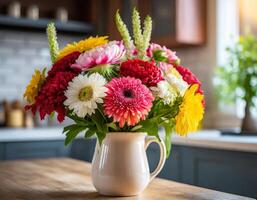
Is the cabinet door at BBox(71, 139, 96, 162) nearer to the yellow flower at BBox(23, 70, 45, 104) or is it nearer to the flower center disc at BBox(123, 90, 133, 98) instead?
the yellow flower at BBox(23, 70, 45, 104)

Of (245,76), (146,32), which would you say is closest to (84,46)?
(146,32)

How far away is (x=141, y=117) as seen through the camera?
1.26 meters

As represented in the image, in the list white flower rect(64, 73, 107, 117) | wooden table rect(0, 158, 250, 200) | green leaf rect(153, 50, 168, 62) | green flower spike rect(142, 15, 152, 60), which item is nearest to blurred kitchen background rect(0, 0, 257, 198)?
wooden table rect(0, 158, 250, 200)

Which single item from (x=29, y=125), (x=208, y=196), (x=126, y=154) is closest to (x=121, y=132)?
(x=126, y=154)

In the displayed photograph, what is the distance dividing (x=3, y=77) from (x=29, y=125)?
501mm

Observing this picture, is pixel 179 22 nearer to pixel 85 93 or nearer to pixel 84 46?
pixel 84 46

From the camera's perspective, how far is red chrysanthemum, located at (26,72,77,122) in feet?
4.28

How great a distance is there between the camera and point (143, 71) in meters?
1.30

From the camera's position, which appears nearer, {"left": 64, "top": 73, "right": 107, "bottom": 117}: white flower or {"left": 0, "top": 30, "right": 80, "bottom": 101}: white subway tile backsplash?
{"left": 64, "top": 73, "right": 107, "bottom": 117}: white flower

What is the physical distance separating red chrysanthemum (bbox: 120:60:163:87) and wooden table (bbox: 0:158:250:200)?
1.11ft

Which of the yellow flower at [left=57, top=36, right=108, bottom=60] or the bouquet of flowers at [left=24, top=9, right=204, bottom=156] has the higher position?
the yellow flower at [left=57, top=36, right=108, bottom=60]

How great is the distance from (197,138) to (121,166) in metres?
1.50

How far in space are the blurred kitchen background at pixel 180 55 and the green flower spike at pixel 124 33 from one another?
1.19 metres

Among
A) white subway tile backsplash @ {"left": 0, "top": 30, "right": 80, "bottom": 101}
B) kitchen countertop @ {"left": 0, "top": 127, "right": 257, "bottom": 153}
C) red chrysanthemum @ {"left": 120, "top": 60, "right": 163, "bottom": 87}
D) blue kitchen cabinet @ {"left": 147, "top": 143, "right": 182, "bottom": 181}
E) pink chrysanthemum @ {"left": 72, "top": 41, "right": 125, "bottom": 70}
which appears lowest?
blue kitchen cabinet @ {"left": 147, "top": 143, "right": 182, "bottom": 181}
